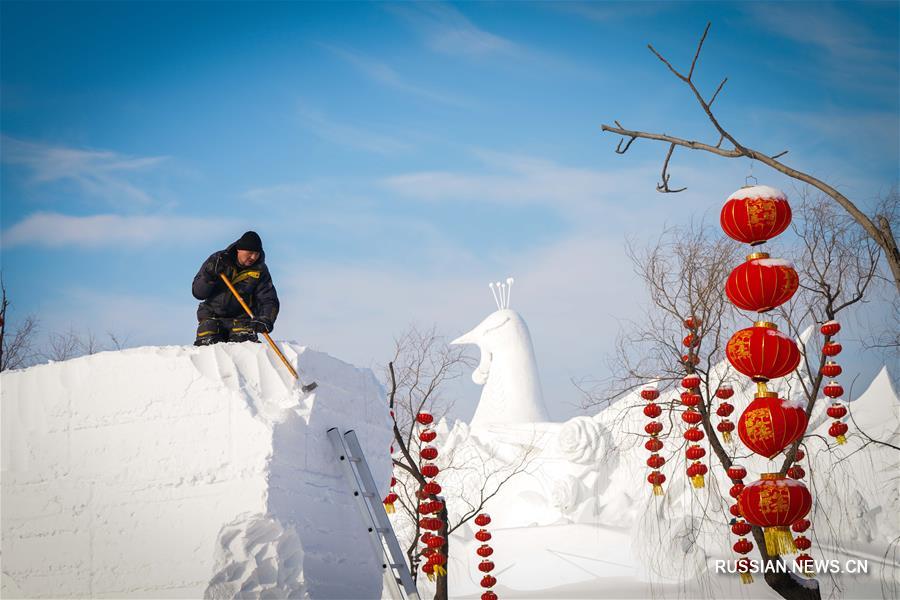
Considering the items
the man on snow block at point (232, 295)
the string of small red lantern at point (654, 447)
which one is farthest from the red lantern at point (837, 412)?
the man on snow block at point (232, 295)

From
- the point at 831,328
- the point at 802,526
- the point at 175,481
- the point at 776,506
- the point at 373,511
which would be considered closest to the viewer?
the point at 175,481

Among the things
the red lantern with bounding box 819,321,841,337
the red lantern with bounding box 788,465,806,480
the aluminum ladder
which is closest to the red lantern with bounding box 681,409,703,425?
the red lantern with bounding box 788,465,806,480

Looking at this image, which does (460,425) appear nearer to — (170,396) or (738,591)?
(738,591)

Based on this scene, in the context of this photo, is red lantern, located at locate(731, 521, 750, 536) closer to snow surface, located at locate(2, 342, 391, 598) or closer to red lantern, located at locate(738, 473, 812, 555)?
red lantern, located at locate(738, 473, 812, 555)

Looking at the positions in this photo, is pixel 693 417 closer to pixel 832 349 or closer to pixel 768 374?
pixel 832 349

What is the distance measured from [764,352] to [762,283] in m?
0.35

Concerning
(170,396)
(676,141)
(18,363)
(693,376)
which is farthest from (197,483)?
(18,363)

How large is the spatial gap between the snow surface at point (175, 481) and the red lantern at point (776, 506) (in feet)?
6.19

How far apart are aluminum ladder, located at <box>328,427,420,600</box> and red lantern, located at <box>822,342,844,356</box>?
12.2 feet

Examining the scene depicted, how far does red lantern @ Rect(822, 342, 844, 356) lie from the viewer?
19.0ft

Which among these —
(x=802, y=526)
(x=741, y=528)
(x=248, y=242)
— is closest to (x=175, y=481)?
(x=248, y=242)

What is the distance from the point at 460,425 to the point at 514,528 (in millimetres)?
1519

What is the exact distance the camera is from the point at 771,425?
389 centimetres

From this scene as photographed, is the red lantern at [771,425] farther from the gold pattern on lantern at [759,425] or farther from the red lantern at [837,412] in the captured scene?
the red lantern at [837,412]
